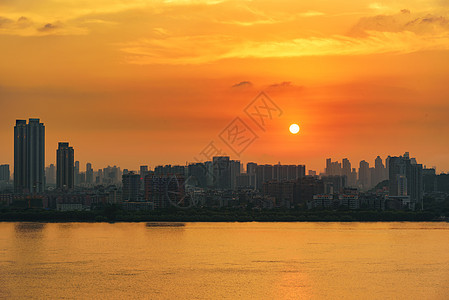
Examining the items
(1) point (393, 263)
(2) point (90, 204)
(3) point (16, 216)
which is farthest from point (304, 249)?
(2) point (90, 204)

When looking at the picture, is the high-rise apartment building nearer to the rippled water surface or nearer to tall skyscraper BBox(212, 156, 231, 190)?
tall skyscraper BBox(212, 156, 231, 190)

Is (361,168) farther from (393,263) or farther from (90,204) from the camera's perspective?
(393,263)

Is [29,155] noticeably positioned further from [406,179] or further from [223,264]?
[223,264]

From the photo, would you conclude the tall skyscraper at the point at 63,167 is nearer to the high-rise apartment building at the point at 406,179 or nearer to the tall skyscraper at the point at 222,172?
the tall skyscraper at the point at 222,172

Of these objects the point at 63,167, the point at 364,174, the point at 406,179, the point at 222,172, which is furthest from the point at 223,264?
the point at 364,174

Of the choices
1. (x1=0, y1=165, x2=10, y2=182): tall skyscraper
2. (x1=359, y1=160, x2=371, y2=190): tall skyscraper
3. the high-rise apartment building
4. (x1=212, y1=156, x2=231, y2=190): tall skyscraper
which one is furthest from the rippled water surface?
(x1=0, y1=165, x2=10, y2=182): tall skyscraper

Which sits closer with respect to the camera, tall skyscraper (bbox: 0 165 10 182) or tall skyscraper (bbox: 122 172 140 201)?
tall skyscraper (bbox: 122 172 140 201)
